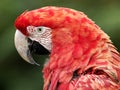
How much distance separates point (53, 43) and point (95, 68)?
26 cm

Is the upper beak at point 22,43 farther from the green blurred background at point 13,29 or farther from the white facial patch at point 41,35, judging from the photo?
the green blurred background at point 13,29

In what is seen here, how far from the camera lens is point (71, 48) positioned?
337cm

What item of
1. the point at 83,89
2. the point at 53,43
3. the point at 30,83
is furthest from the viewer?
the point at 30,83

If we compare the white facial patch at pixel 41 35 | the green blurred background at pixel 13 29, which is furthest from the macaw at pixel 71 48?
the green blurred background at pixel 13 29

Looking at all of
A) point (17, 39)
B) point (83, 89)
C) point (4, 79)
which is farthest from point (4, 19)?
point (83, 89)

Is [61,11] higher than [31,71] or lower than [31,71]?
higher

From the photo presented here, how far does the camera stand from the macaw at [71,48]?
329 cm

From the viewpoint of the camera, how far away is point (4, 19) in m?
5.12

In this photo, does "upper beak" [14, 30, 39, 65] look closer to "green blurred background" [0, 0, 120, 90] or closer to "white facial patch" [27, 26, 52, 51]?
"white facial patch" [27, 26, 52, 51]

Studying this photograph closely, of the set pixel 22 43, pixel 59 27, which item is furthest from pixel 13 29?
pixel 59 27

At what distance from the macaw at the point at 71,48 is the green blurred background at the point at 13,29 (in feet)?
4.47

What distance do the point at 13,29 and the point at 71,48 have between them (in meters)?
1.61

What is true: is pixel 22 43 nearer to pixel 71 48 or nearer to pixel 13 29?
pixel 71 48

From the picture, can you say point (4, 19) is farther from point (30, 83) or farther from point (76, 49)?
point (76, 49)
